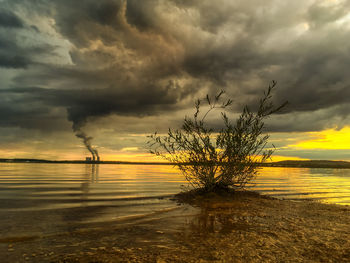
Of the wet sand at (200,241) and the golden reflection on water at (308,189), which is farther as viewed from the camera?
the golden reflection on water at (308,189)

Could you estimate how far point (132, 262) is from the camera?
181 inches

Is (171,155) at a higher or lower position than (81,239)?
higher

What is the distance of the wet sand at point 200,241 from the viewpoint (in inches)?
193

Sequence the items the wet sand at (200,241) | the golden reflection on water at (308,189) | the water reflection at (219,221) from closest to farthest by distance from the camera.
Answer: the wet sand at (200,241)
the water reflection at (219,221)
the golden reflection on water at (308,189)

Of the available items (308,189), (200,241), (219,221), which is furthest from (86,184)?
(308,189)

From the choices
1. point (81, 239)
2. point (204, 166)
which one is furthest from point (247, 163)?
point (81, 239)

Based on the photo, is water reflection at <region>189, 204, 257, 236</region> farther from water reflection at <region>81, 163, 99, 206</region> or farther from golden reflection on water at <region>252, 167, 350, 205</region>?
golden reflection on water at <region>252, 167, 350, 205</region>

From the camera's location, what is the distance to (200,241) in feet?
19.5

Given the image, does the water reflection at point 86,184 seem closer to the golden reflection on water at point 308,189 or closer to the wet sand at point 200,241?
the wet sand at point 200,241

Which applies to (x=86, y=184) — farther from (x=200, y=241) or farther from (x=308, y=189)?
(x=308, y=189)

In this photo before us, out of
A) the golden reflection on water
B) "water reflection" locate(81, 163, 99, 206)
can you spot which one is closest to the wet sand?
"water reflection" locate(81, 163, 99, 206)

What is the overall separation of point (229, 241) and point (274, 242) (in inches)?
42.6

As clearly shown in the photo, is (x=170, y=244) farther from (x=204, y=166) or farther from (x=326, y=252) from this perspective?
(x=204, y=166)

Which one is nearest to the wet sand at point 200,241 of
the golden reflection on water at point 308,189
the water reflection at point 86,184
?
the water reflection at point 86,184
